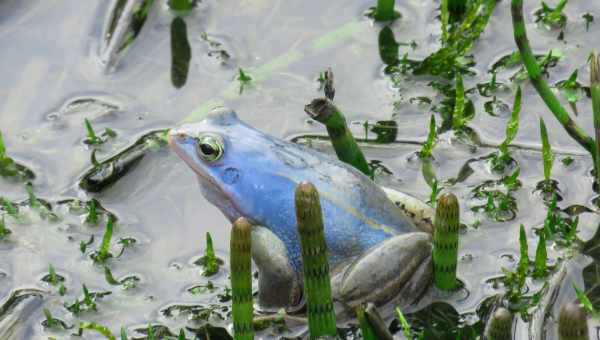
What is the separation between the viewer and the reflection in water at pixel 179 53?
710 centimetres

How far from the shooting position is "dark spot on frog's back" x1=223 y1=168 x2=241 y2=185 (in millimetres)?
5309

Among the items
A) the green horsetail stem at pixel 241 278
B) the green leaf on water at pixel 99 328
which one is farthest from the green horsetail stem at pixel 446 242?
the green leaf on water at pixel 99 328

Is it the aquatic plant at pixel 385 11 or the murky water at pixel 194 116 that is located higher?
the aquatic plant at pixel 385 11

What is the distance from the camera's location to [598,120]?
5.15 metres

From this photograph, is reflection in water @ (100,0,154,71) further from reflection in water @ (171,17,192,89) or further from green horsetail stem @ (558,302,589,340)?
green horsetail stem @ (558,302,589,340)

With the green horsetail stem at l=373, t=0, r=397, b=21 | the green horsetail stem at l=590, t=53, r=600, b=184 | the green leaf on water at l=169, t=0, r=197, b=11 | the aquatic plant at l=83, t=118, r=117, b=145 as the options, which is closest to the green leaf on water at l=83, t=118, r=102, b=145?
the aquatic plant at l=83, t=118, r=117, b=145

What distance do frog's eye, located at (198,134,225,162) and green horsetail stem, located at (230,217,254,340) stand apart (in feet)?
3.54

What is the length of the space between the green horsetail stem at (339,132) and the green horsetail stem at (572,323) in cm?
189

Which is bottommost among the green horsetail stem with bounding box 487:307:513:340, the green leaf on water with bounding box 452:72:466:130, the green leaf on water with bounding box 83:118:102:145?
the green horsetail stem with bounding box 487:307:513:340

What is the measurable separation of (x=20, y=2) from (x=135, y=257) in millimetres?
2638

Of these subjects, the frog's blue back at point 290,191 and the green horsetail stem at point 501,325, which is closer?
the green horsetail stem at point 501,325

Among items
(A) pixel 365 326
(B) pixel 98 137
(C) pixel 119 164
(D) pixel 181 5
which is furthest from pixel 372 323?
(D) pixel 181 5

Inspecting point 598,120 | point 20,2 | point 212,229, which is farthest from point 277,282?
point 20,2

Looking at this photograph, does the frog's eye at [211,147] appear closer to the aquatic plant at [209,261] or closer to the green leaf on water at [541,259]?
the aquatic plant at [209,261]
